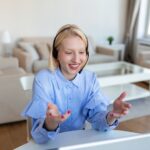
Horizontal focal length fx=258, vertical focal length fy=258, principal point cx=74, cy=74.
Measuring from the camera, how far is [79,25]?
17.4 ft

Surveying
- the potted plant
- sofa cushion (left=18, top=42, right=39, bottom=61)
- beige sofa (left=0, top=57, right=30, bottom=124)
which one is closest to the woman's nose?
beige sofa (left=0, top=57, right=30, bottom=124)

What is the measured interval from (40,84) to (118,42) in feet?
16.1

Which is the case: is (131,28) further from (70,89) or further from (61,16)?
(70,89)

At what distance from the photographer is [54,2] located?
4953mm

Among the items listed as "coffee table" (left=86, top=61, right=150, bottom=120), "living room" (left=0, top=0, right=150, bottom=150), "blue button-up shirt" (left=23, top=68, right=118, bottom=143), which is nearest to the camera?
"blue button-up shirt" (left=23, top=68, right=118, bottom=143)

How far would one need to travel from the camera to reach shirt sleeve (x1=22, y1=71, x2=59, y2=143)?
896 millimetres

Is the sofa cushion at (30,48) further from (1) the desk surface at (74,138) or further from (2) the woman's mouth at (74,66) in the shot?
(1) the desk surface at (74,138)

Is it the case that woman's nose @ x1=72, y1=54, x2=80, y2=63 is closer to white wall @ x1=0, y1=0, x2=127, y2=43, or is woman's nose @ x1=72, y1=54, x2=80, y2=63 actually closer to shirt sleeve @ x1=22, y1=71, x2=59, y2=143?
shirt sleeve @ x1=22, y1=71, x2=59, y2=143

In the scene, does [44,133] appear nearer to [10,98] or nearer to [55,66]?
[55,66]

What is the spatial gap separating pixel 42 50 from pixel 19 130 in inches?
79.4

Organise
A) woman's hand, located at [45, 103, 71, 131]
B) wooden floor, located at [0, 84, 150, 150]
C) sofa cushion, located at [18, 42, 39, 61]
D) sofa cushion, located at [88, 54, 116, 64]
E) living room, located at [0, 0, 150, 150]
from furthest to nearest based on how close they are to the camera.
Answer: sofa cushion, located at [88, 54, 116, 64] < living room, located at [0, 0, 150, 150] < sofa cushion, located at [18, 42, 39, 61] < wooden floor, located at [0, 84, 150, 150] < woman's hand, located at [45, 103, 71, 131]

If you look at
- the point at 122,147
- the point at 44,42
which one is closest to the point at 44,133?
the point at 122,147

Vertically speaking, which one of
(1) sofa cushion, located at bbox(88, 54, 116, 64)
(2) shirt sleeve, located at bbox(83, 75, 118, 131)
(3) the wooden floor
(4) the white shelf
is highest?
(2) shirt sleeve, located at bbox(83, 75, 118, 131)

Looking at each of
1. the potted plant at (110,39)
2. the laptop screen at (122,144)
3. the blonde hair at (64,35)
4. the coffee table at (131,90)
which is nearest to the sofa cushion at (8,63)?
the coffee table at (131,90)
